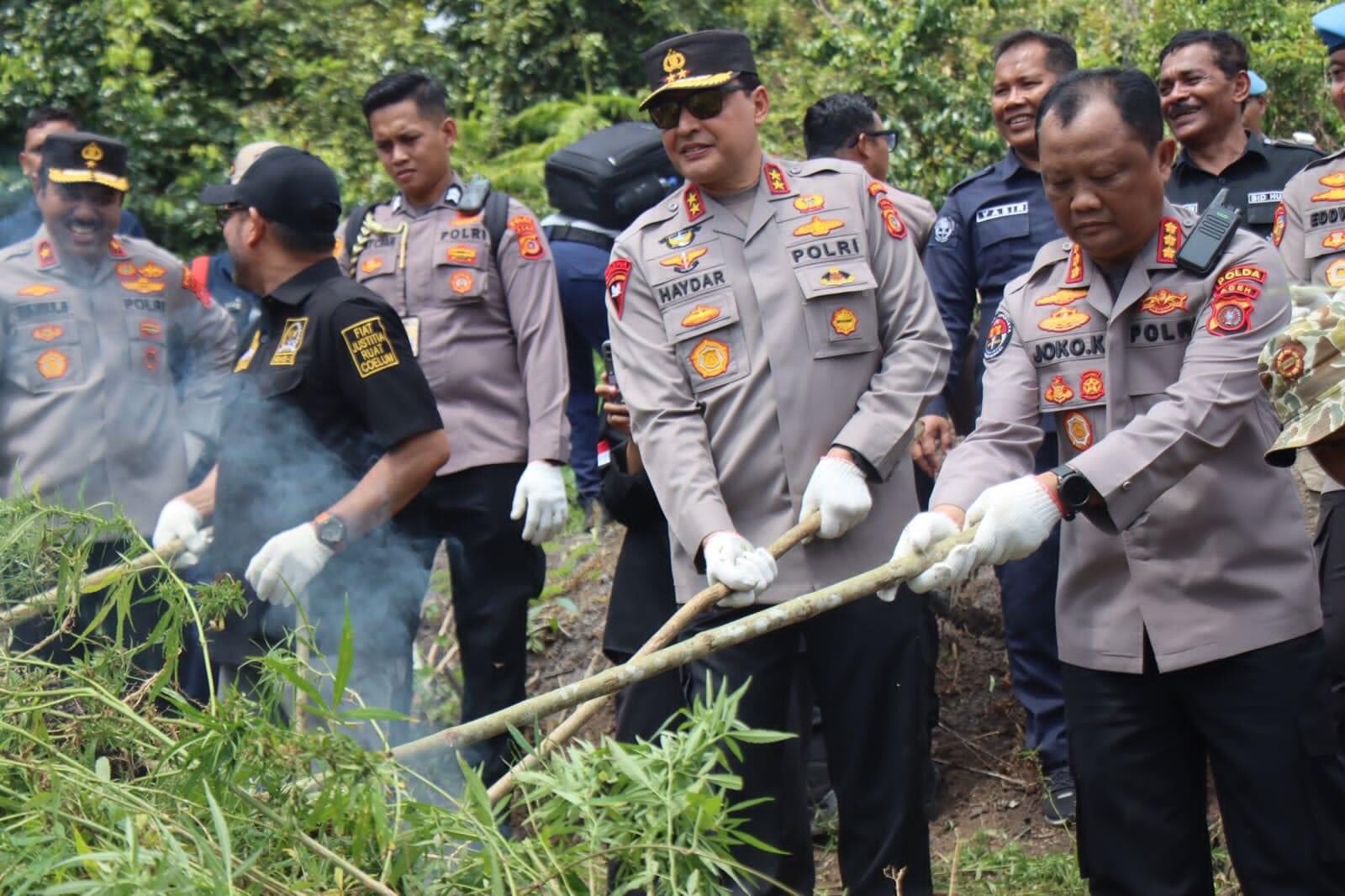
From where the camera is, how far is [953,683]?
19.4ft

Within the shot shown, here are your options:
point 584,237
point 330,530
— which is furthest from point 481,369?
point 330,530

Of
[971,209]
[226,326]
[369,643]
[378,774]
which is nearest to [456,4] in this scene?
[226,326]

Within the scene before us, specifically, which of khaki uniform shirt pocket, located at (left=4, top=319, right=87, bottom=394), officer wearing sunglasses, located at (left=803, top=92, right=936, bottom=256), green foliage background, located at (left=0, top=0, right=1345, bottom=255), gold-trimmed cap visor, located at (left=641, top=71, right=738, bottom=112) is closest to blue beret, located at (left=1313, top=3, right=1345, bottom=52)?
officer wearing sunglasses, located at (left=803, top=92, right=936, bottom=256)

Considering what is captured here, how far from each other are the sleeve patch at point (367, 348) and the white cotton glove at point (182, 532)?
89 centimetres

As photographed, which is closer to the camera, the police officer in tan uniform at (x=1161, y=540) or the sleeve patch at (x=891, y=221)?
the police officer in tan uniform at (x=1161, y=540)

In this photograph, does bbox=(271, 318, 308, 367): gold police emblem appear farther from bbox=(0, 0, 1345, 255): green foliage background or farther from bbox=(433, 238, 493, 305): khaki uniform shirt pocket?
bbox=(0, 0, 1345, 255): green foliage background

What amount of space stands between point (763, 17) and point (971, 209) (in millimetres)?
7977

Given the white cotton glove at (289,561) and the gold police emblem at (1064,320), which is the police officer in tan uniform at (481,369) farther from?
the gold police emblem at (1064,320)

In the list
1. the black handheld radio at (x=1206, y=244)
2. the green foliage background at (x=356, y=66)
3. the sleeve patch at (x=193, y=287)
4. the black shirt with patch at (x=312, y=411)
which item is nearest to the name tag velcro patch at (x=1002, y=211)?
the black handheld radio at (x=1206, y=244)

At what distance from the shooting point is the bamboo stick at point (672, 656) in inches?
113

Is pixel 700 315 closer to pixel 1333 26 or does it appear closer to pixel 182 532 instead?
pixel 182 532

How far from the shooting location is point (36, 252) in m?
5.41

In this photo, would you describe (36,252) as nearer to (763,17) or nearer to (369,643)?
(369,643)

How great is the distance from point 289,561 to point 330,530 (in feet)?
0.45
